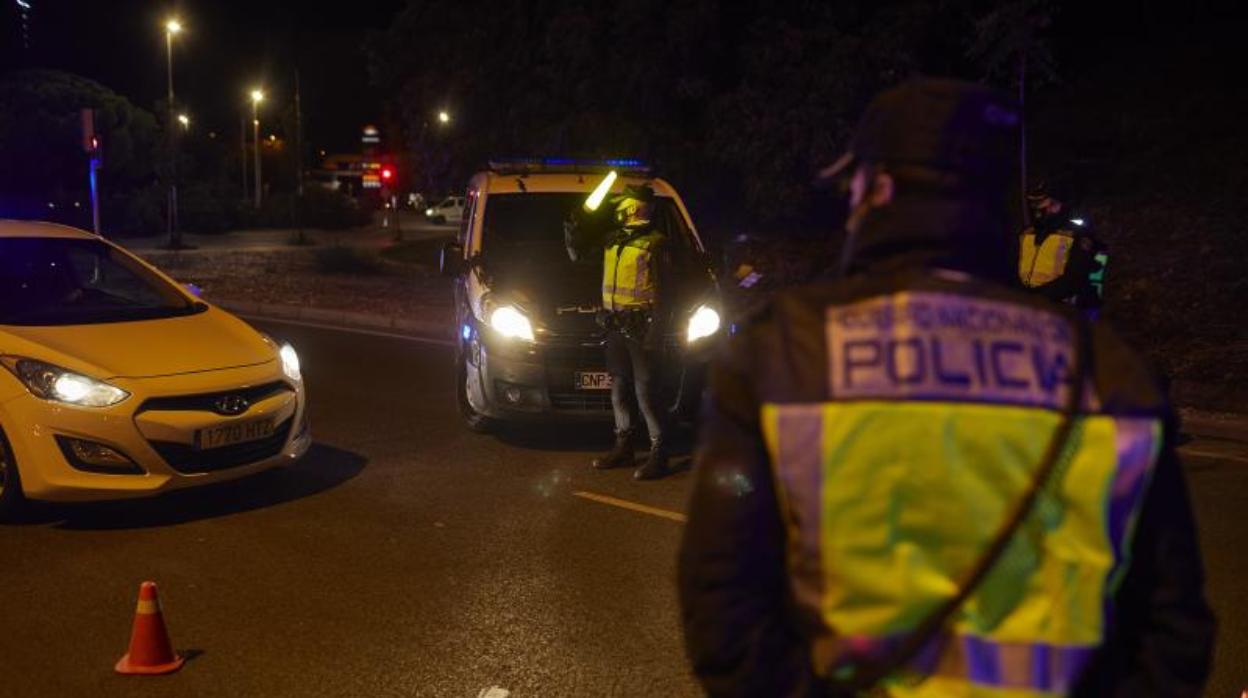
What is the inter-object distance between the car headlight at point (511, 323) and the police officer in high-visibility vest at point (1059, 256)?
319 cm

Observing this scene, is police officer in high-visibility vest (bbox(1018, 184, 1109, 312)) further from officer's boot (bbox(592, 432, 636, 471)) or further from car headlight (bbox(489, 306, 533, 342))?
car headlight (bbox(489, 306, 533, 342))

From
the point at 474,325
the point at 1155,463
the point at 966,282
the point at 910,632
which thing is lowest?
the point at 474,325

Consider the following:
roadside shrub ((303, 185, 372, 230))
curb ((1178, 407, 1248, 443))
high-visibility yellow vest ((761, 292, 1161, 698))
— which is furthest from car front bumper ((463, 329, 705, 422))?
roadside shrub ((303, 185, 372, 230))

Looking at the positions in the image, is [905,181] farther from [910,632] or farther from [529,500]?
[529,500]

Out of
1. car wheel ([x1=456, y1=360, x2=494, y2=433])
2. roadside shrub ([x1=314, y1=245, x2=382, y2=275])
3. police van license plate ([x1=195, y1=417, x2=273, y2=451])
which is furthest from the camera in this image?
roadside shrub ([x1=314, y1=245, x2=382, y2=275])

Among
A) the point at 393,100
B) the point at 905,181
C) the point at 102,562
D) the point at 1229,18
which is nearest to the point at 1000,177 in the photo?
the point at 905,181

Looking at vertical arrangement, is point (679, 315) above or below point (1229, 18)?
below

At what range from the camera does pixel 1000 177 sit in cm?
194

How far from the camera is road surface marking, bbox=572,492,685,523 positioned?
6.96 m

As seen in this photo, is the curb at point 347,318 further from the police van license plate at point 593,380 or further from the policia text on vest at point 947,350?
the policia text on vest at point 947,350

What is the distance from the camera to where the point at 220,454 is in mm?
6773

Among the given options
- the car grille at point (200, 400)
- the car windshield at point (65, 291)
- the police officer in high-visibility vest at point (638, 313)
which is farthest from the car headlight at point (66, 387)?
the police officer in high-visibility vest at point (638, 313)

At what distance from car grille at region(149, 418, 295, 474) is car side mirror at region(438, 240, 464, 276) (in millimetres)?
2311

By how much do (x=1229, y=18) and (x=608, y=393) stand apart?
26.5m
